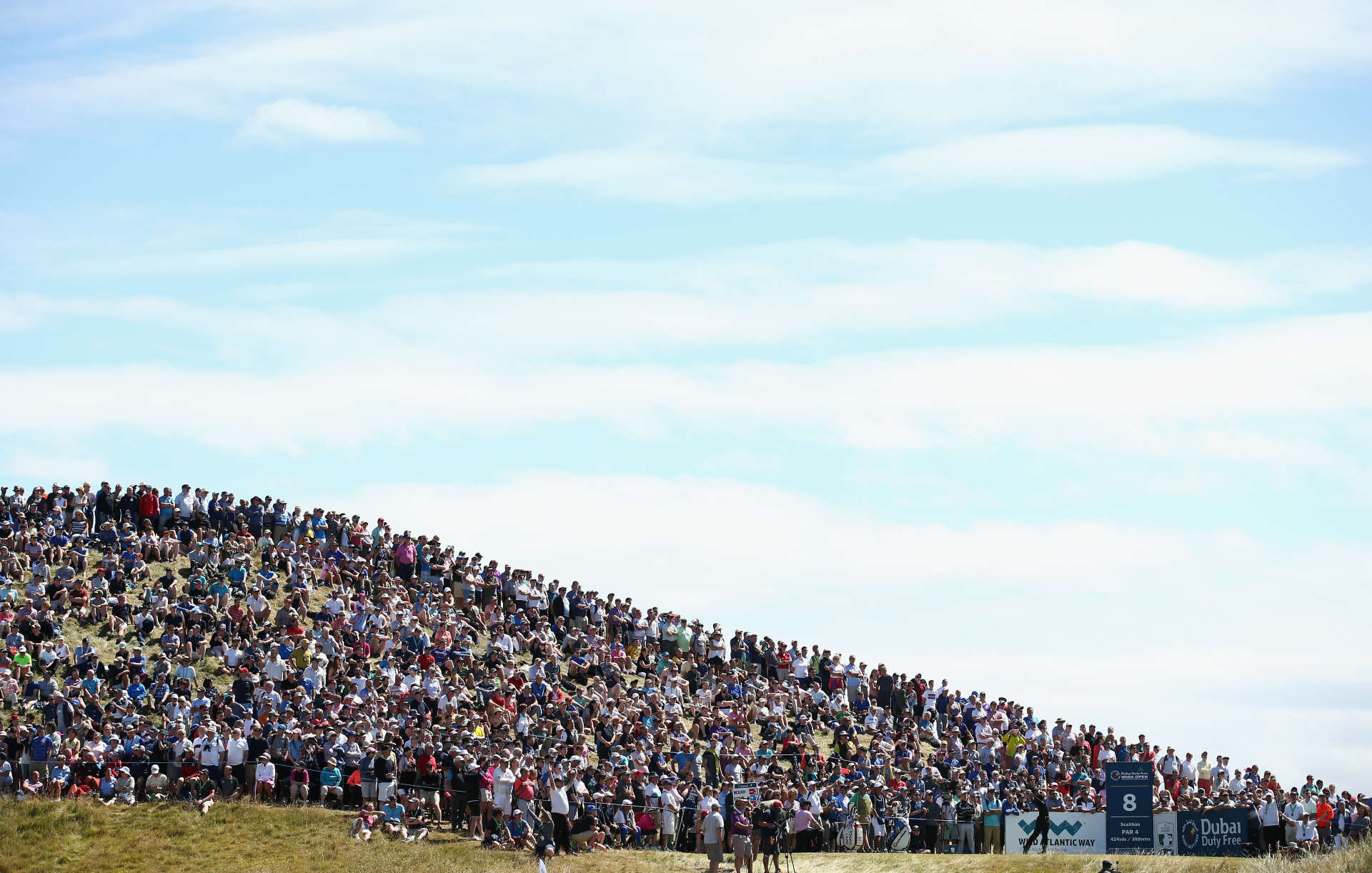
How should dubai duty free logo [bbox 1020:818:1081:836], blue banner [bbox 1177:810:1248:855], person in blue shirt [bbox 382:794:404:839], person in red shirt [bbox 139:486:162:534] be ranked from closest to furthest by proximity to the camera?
1. person in blue shirt [bbox 382:794:404:839]
2. blue banner [bbox 1177:810:1248:855]
3. dubai duty free logo [bbox 1020:818:1081:836]
4. person in red shirt [bbox 139:486:162:534]

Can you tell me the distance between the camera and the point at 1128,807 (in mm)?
37219

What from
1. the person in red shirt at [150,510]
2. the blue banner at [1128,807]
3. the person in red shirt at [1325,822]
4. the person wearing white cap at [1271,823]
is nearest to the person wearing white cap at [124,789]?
the person in red shirt at [150,510]

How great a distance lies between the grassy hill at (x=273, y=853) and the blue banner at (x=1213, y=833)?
275 centimetres

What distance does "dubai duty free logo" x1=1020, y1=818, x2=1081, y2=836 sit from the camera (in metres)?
37.9

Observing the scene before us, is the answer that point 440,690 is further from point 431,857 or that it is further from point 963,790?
point 963,790

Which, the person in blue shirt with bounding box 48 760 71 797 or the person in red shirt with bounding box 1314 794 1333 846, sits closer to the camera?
the person in blue shirt with bounding box 48 760 71 797

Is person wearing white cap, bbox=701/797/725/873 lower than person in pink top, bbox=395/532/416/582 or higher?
lower

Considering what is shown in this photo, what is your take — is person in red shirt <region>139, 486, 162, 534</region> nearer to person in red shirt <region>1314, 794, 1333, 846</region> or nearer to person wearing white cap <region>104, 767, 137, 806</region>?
person wearing white cap <region>104, 767, 137, 806</region>

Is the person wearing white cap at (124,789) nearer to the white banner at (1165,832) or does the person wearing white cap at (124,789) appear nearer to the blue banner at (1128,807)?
the blue banner at (1128,807)

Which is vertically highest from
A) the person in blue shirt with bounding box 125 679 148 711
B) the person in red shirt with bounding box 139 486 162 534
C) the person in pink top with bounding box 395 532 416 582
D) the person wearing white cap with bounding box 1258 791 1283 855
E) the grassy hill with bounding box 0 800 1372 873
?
the person in red shirt with bounding box 139 486 162 534

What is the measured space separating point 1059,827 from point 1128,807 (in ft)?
5.66

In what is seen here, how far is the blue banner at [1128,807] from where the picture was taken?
37062 mm

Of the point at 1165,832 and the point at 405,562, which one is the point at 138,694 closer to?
the point at 405,562

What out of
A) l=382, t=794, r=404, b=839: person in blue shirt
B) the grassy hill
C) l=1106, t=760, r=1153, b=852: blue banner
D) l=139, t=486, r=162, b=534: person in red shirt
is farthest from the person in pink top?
l=1106, t=760, r=1153, b=852: blue banner
